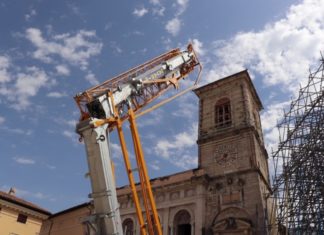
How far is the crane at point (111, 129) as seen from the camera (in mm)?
10578

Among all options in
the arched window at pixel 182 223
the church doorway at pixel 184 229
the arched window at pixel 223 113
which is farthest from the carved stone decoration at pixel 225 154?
the church doorway at pixel 184 229

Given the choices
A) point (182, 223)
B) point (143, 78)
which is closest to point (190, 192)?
point (182, 223)

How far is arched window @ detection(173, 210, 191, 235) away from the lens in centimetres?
2310

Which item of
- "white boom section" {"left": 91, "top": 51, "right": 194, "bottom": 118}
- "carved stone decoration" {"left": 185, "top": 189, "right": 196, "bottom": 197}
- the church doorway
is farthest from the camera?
"carved stone decoration" {"left": 185, "top": 189, "right": 196, "bottom": 197}

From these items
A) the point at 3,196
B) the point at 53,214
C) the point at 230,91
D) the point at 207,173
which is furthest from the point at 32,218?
the point at 230,91

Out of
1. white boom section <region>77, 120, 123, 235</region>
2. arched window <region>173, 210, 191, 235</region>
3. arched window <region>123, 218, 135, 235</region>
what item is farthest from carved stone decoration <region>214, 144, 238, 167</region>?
white boom section <region>77, 120, 123, 235</region>

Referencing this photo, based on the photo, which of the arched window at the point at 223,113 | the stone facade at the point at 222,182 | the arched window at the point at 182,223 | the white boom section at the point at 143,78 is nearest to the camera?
the white boom section at the point at 143,78

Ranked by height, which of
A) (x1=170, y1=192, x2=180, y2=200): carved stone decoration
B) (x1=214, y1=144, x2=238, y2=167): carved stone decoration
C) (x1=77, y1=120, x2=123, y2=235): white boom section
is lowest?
(x1=77, y1=120, x2=123, y2=235): white boom section

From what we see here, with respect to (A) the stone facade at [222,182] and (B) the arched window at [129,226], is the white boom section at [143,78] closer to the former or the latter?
(A) the stone facade at [222,182]

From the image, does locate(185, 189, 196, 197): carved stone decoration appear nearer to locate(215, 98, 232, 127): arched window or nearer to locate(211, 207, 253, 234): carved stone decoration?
locate(211, 207, 253, 234): carved stone decoration

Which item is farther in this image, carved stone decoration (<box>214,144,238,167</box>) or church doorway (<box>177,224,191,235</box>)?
carved stone decoration (<box>214,144,238,167</box>)

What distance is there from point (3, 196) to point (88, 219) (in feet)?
74.0

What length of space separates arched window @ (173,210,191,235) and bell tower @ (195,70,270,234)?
160 cm

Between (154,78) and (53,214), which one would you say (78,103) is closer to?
(154,78)
